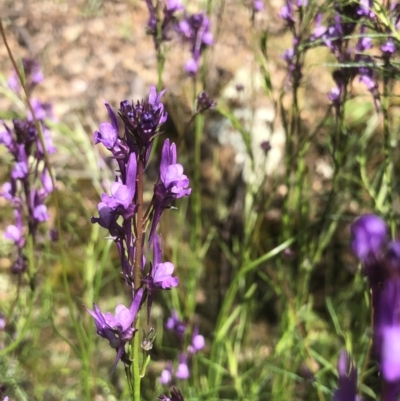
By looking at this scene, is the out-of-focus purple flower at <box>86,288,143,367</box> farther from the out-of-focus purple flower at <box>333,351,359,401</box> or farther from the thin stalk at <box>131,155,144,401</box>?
the out-of-focus purple flower at <box>333,351,359,401</box>

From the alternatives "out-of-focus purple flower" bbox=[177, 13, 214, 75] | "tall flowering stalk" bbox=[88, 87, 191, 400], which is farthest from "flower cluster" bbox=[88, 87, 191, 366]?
Result: "out-of-focus purple flower" bbox=[177, 13, 214, 75]

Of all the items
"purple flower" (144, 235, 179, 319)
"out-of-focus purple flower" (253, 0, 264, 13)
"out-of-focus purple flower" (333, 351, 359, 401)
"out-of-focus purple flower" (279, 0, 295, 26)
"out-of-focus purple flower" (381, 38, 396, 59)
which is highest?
"out-of-focus purple flower" (253, 0, 264, 13)

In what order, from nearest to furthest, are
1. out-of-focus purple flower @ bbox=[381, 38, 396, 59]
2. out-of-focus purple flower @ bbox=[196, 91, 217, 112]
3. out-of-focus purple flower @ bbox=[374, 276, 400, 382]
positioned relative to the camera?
out-of-focus purple flower @ bbox=[374, 276, 400, 382]
out-of-focus purple flower @ bbox=[381, 38, 396, 59]
out-of-focus purple flower @ bbox=[196, 91, 217, 112]

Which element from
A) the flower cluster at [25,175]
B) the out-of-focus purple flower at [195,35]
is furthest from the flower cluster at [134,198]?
the out-of-focus purple flower at [195,35]

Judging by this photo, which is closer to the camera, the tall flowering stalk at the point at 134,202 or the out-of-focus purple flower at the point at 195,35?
the tall flowering stalk at the point at 134,202

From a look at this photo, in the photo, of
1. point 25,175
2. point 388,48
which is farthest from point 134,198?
point 388,48

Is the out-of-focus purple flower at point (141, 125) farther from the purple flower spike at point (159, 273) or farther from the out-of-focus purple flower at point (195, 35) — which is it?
the out-of-focus purple flower at point (195, 35)

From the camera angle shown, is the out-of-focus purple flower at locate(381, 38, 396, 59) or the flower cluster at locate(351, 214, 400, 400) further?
the out-of-focus purple flower at locate(381, 38, 396, 59)

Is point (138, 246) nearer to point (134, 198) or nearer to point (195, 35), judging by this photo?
point (134, 198)

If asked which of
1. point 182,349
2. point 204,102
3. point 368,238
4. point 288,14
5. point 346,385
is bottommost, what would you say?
point 182,349
